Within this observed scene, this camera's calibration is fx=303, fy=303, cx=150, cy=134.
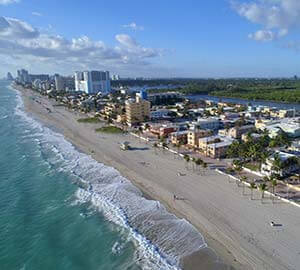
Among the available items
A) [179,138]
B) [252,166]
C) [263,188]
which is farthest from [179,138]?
[263,188]

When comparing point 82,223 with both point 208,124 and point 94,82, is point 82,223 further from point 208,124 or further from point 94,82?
point 94,82

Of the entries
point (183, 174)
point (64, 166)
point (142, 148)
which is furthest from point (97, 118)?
point (183, 174)

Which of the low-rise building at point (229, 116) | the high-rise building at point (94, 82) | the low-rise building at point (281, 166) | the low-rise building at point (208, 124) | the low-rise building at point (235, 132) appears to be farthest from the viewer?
the high-rise building at point (94, 82)

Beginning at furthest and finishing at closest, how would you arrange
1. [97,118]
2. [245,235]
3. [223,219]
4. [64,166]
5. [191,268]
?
1. [97,118]
2. [64,166]
3. [223,219]
4. [245,235]
5. [191,268]

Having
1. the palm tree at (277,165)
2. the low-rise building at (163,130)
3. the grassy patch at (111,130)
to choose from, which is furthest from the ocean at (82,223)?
the grassy patch at (111,130)

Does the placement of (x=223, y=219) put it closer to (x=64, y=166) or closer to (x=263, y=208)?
(x=263, y=208)

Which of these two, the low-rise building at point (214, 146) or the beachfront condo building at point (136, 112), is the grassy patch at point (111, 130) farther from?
the low-rise building at point (214, 146)
